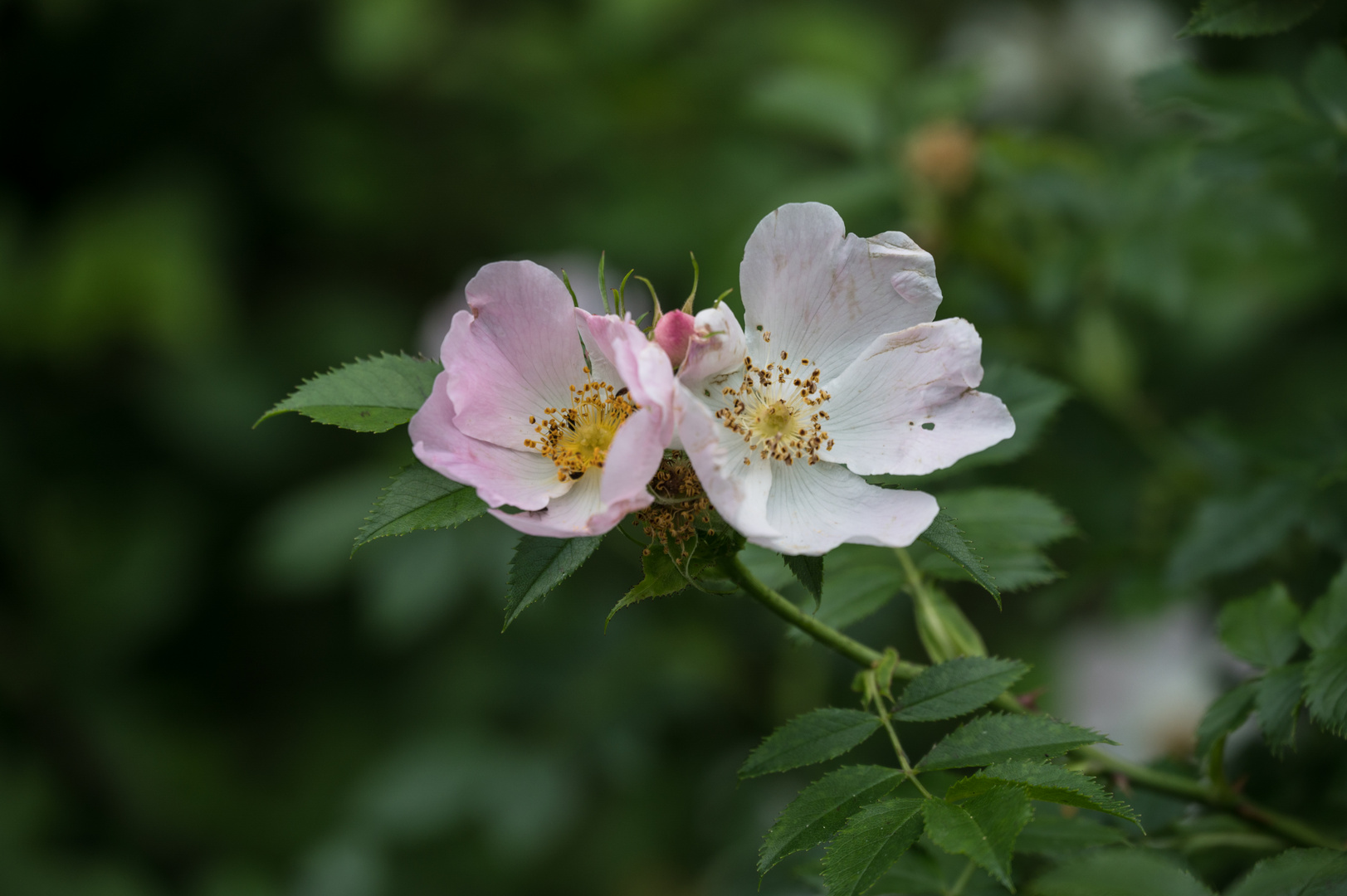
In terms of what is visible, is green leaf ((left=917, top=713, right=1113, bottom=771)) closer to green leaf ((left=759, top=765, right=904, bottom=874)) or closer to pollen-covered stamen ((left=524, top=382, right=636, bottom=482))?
green leaf ((left=759, top=765, right=904, bottom=874))

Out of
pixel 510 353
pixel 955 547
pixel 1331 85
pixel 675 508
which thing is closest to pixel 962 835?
pixel 955 547

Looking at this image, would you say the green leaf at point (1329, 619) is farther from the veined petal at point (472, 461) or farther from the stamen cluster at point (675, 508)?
the veined petal at point (472, 461)

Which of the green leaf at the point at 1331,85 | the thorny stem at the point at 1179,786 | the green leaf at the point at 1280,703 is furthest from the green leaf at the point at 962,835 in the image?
the green leaf at the point at 1331,85

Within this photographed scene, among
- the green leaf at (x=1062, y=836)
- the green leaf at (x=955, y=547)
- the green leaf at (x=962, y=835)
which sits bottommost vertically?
the green leaf at (x=1062, y=836)

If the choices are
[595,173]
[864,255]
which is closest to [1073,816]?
[864,255]

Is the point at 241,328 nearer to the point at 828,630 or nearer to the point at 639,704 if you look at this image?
the point at 639,704
